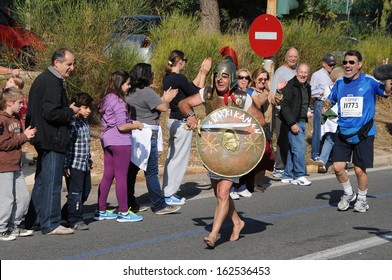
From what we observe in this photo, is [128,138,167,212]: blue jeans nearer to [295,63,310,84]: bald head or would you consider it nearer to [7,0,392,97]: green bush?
[295,63,310,84]: bald head

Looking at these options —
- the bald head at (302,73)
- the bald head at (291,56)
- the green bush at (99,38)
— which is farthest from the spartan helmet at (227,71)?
the green bush at (99,38)

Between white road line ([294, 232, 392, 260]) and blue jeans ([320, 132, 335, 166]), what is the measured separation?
5.68 meters

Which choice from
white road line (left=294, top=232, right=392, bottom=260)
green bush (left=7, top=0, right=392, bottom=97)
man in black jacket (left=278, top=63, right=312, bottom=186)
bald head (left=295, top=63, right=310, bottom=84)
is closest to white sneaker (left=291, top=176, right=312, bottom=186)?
man in black jacket (left=278, top=63, right=312, bottom=186)

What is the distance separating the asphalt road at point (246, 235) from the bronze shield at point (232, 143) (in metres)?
0.80

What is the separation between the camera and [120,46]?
16.6 meters

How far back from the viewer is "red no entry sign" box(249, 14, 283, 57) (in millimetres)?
15719

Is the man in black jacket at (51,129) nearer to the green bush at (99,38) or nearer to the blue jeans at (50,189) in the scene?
the blue jeans at (50,189)

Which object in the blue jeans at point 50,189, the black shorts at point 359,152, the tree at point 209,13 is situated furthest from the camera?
the tree at point 209,13

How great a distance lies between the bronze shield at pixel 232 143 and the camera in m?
9.06

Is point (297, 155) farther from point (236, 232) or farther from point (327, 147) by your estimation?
point (236, 232)

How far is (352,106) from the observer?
11.2 m

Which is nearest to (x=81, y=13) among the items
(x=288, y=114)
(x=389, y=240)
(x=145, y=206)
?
(x=288, y=114)

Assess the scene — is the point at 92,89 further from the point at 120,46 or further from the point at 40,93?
the point at 40,93

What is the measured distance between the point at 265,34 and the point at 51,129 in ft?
23.0
